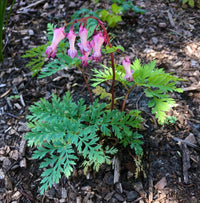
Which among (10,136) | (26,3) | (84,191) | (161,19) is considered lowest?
(84,191)

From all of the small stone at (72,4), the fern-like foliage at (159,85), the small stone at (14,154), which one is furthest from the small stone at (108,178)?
the small stone at (72,4)

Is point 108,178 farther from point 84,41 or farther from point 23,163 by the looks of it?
point 84,41

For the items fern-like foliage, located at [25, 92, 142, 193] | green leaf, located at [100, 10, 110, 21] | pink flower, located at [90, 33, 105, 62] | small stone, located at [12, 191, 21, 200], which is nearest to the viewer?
pink flower, located at [90, 33, 105, 62]

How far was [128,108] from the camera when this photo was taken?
8.66ft

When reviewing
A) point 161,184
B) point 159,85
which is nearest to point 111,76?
point 159,85

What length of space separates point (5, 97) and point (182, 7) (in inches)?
134

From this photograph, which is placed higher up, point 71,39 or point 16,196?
point 71,39

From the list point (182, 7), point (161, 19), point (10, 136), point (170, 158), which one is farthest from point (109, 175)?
point (182, 7)

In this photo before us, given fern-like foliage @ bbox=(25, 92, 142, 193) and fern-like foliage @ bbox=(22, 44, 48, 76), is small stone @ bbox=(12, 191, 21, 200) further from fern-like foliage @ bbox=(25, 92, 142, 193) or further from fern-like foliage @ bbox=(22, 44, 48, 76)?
fern-like foliage @ bbox=(22, 44, 48, 76)

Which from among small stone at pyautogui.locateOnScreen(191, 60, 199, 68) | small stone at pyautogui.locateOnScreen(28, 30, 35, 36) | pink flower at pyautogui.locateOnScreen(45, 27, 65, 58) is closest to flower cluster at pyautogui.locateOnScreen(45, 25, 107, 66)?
→ pink flower at pyautogui.locateOnScreen(45, 27, 65, 58)

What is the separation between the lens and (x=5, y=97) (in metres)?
2.98

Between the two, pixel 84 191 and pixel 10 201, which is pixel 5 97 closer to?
pixel 10 201

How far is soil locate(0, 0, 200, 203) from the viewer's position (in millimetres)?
2109

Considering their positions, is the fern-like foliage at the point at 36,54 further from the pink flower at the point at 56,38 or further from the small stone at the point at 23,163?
Result: the small stone at the point at 23,163
